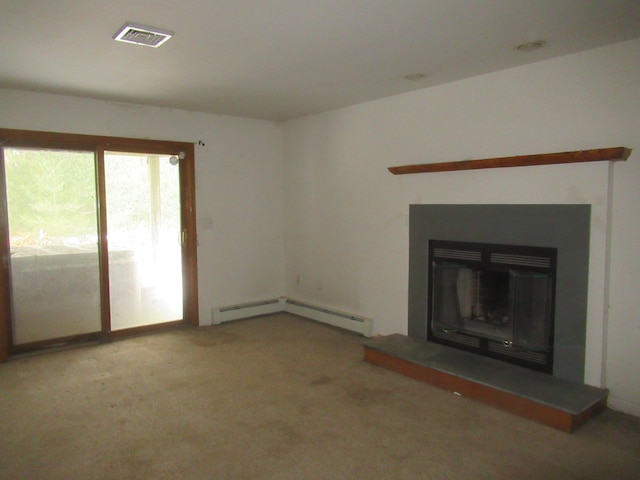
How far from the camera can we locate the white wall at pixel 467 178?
290 cm

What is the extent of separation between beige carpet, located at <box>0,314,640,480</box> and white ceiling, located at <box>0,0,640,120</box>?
244 centimetres

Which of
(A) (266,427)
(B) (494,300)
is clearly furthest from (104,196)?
(B) (494,300)

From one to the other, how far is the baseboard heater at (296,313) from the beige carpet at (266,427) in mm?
664

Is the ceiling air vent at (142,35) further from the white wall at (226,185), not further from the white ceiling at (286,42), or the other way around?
the white wall at (226,185)

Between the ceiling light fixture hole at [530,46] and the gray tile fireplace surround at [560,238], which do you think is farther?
the gray tile fireplace surround at [560,238]

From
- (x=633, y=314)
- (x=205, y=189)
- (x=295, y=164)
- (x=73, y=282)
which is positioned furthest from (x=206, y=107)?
(x=633, y=314)

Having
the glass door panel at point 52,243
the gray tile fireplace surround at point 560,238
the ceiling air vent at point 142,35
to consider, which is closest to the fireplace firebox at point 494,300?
the gray tile fireplace surround at point 560,238

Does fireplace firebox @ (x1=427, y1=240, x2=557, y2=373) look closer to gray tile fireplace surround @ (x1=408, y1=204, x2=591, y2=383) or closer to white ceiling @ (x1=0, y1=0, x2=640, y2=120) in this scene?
gray tile fireplace surround @ (x1=408, y1=204, x2=591, y2=383)

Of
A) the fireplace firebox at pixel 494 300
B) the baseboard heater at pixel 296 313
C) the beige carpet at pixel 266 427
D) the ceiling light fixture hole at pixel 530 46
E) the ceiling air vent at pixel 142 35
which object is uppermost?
the ceiling light fixture hole at pixel 530 46

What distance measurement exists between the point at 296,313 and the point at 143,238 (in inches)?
80.9

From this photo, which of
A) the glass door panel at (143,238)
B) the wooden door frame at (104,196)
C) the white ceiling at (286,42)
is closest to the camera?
the white ceiling at (286,42)

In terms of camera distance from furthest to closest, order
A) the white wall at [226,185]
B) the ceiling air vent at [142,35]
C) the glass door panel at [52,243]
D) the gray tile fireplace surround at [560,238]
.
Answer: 1. the white wall at [226,185]
2. the glass door panel at [52,243]
3. the gray tile fireplace surround at [560,238]
4. the ceiling air vent at [142,35]

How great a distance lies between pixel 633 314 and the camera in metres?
2.87

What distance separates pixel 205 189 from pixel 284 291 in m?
1.73
